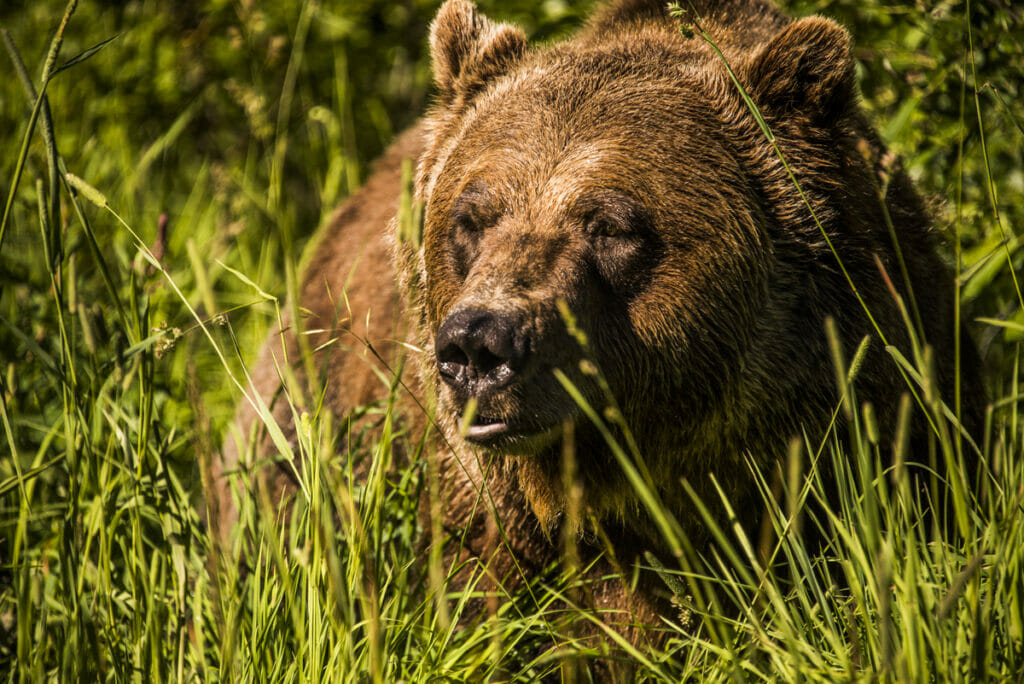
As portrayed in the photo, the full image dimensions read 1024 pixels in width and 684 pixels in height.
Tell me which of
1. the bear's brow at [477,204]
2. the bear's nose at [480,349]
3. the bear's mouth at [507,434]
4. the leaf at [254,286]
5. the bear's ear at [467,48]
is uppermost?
A: the bear's ear at [467,48]

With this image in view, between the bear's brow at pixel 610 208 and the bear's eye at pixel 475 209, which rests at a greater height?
the bear's eye at pixel 475 209

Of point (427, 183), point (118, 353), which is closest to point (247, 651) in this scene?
point (118, 353)

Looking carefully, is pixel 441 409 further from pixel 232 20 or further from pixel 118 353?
pixel 232 20

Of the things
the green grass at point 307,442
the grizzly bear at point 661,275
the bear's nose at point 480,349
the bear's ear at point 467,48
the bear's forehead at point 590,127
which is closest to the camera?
the green grass at point 307,442

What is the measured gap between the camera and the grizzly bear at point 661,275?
2.99 meters

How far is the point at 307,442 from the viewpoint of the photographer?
2.52 m

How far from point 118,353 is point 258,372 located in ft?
8.79

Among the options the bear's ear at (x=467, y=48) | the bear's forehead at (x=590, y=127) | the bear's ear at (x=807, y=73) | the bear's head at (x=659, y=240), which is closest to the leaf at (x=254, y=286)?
the bear's head at (x=659, y=240)

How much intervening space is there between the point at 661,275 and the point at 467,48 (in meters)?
1.30

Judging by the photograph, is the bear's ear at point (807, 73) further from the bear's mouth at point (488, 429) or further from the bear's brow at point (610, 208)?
the bear's mouth at point (488, 429)

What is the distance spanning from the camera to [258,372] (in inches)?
204

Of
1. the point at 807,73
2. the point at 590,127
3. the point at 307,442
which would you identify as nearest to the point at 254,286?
the point at 307,442

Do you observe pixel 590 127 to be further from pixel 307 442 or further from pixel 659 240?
pixel 307 442

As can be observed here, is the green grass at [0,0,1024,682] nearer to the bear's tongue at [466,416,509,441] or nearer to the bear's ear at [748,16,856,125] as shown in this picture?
the bear's tongue at [466,416,509,441]
